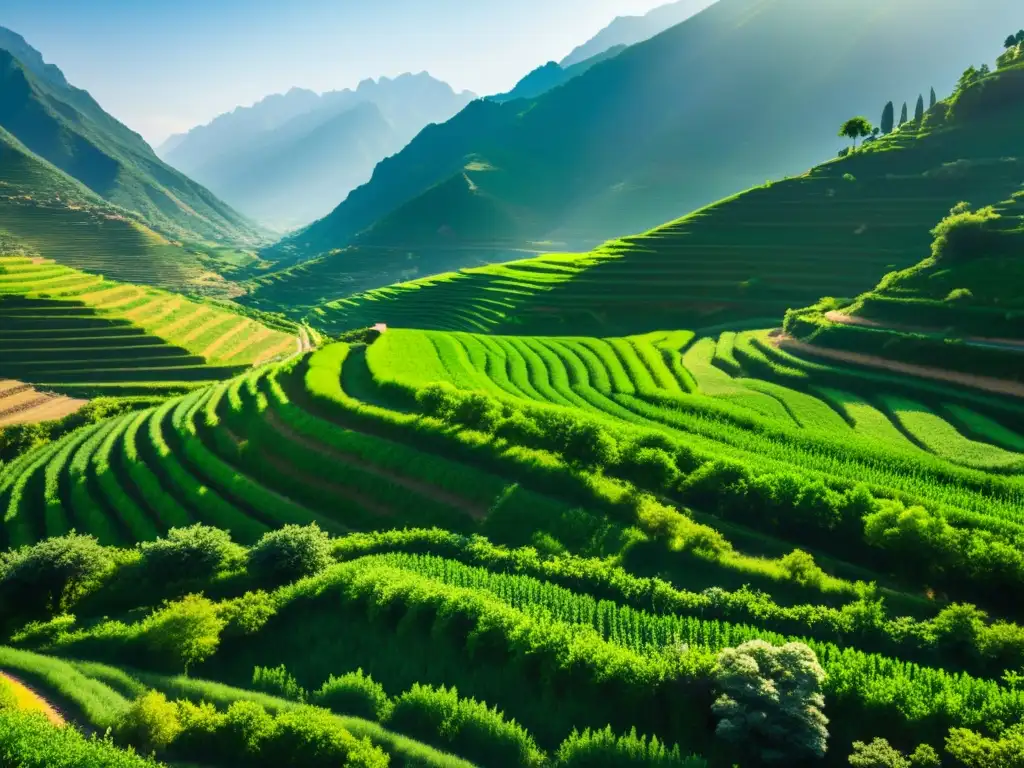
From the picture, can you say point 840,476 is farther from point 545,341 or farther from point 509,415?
point 545,341

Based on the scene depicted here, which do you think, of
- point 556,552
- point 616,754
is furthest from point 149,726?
point 556,552

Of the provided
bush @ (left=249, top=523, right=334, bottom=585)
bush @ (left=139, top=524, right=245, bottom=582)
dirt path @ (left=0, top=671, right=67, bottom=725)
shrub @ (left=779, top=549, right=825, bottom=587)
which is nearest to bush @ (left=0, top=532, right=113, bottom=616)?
bush @ (left=139, top=524, right=245, bottom=582)

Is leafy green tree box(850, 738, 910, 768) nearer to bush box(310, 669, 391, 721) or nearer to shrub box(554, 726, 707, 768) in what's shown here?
shrub box(554, 726, 707, 768)

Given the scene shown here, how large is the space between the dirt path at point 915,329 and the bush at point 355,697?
5197cm

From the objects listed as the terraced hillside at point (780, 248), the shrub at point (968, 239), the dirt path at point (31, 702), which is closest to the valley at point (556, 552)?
the dirt path at point (31, 702)

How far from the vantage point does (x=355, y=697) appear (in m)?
20.5

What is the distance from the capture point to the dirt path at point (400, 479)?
36.6 m

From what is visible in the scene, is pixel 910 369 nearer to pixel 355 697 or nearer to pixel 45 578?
pixel 355 697

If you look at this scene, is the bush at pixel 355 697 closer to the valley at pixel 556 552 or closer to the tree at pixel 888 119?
the valley at pixel 556 552

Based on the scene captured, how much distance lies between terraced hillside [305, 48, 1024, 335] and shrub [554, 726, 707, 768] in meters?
69.0

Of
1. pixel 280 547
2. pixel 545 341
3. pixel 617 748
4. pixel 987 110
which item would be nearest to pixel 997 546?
pixel 617 748

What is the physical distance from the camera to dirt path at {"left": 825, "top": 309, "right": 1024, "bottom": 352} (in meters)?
46.2

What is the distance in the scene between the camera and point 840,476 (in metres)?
32.8

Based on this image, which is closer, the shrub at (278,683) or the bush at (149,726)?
the bush at (149,726)
